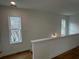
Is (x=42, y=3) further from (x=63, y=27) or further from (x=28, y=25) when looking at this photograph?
(x=63, y=27)

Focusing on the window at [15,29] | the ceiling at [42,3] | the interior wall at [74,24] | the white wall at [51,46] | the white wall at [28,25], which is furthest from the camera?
the interior wall at [74,24]

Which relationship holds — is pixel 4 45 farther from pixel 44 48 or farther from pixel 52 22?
pixel 52 22

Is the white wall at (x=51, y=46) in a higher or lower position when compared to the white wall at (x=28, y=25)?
lower

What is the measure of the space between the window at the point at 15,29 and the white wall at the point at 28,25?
182 millimetres

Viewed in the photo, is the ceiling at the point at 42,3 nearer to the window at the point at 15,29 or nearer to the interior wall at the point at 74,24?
the window at the point at 15,29

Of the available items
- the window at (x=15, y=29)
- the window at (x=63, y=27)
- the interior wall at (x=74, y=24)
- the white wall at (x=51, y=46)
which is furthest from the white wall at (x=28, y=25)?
the interior wall at (x=74, y=24)

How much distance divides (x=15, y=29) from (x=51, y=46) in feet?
6.79

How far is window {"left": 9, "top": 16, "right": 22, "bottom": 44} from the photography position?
4613 millimetres

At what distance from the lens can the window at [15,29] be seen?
4613 mm

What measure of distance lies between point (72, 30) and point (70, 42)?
3.22m

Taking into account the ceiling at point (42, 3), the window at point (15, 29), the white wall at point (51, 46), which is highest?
the ceiling at point (42, 3)

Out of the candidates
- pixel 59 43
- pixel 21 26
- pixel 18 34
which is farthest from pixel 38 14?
pixel 59 43

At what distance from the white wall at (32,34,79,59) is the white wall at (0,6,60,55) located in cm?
169

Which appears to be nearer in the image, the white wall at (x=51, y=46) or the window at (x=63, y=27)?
the white wall at (x=51, y=46)
